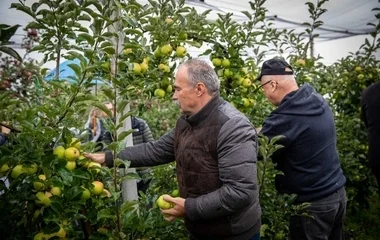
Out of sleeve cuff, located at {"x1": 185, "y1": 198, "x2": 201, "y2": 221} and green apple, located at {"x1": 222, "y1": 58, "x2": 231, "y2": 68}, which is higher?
green apple, located at {"x1": 222, "y1": 58, "x2": 231, "y2": 68}

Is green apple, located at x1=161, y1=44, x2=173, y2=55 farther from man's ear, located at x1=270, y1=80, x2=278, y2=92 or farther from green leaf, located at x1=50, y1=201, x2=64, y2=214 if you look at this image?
green leaf, located at x1=50, y1=201, x2=64, y2=214

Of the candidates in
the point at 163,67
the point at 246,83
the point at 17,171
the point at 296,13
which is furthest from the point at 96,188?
the point at 296,13

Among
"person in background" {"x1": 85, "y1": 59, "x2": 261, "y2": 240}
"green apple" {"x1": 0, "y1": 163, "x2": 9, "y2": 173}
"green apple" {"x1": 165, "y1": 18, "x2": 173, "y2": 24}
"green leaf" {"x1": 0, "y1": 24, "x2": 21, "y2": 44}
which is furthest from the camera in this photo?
"green apple" {"x1": 165, "y1": 18, "x2": 173, "y2": 24}

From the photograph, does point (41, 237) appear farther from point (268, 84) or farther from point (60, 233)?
point (268, 84)

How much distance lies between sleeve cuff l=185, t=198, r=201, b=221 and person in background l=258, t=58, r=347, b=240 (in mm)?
703

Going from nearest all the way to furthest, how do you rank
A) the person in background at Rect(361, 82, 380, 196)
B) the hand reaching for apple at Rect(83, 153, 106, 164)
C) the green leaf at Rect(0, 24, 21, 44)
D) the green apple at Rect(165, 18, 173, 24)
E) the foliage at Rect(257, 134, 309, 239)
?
the green leaf at Rect(0, 24, 21, 44)
the hand reaching for apple at Rect(83, 153, 106, 164)
the green apple at Rect(165, 18, 173, 24)
the foliage at Rect(257, 134, 309, 239)
the person in background at Rect(361, 82, 380, 196)

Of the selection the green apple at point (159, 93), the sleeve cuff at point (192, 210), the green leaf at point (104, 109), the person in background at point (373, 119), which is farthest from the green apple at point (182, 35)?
the person in background at point (373, 119)

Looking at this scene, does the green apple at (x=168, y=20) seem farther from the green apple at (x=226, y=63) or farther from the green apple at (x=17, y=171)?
the green apple at (x=17, y=171)

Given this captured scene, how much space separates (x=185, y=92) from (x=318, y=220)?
111cm

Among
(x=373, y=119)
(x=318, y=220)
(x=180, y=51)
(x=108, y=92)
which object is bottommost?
(x=318, y=220)

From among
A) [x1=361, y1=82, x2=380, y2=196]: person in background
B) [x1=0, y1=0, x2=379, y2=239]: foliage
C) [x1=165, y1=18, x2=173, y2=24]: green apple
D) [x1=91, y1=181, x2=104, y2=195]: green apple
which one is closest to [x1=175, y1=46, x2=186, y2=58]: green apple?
[x1=0, y1=0, x2=379, y2=239]: foliage

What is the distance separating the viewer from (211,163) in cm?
151

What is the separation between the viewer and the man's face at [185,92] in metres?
1.54

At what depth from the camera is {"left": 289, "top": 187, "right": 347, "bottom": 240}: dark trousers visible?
2082 mm
